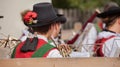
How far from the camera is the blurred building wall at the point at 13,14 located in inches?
269

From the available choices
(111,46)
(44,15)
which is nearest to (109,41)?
(111,46)

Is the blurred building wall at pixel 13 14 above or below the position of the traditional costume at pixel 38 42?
below

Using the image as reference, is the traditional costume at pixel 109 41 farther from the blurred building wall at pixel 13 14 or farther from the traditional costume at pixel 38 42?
the blurred building wall at pixel 13 14

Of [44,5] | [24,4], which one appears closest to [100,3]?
[24,4]

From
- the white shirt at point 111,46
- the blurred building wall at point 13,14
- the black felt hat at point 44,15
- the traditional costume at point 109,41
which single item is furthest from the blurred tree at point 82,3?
the black felt hat at point 44,15

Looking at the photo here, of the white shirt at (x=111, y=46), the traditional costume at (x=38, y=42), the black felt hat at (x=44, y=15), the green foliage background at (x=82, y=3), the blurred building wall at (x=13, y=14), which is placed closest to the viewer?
the traditional costume at (x=38, y=42)

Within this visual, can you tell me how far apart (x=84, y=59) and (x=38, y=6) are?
2.98ft

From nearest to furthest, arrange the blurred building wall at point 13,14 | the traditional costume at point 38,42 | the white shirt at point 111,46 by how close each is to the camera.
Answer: the traditional costume at point 38,42, the white shirt at point 111,46, the blurred building wall at point 13,14

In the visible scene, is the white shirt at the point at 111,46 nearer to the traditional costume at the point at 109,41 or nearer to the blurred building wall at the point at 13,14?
the traditional costume at the point at 109,41

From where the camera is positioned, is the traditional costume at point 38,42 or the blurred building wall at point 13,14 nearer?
the traditional costume at point 38,42

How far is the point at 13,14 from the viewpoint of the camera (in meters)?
7.25

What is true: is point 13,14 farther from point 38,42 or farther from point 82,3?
point 82,3

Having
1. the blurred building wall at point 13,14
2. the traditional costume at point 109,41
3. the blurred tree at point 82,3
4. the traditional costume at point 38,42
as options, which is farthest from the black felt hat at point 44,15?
the blurred tree at point 82,3

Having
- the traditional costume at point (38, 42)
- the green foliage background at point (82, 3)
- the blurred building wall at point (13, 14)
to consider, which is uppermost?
the traditional costume at point (38, 42)
